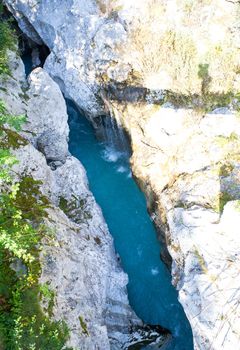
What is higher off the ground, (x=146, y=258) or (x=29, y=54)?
(x=29, y=54)

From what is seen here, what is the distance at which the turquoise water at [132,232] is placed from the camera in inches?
576

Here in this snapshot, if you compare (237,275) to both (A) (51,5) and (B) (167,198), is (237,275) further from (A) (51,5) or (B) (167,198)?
(A) (51,5)

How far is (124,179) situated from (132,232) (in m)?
2.81

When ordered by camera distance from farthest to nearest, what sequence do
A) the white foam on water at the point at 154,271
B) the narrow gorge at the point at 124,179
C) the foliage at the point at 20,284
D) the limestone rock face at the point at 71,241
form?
the white foam on water at the point at 154,271, the limestone rock face at the point at 71,241, the narrow gorge at the point at 124,179, the foliage at the point at 20,284

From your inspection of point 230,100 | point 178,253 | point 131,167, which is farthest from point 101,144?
point 178,253

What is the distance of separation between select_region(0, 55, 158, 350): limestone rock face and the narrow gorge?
0.05 meters

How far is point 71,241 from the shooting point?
12.4m

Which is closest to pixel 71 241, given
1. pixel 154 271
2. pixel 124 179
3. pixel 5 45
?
pixel 154 271

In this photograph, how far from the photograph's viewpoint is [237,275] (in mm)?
11109

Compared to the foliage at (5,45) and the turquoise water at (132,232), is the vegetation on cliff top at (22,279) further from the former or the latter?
the foliage at (5,45)

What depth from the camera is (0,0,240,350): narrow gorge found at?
10.8 meters

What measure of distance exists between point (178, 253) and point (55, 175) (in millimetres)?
5416

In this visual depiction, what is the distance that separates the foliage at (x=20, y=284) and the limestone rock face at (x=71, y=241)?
39 cm

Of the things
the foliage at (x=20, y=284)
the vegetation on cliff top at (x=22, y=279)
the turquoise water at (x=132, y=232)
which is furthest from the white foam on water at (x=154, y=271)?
the foliage at (x=20, y=284)
